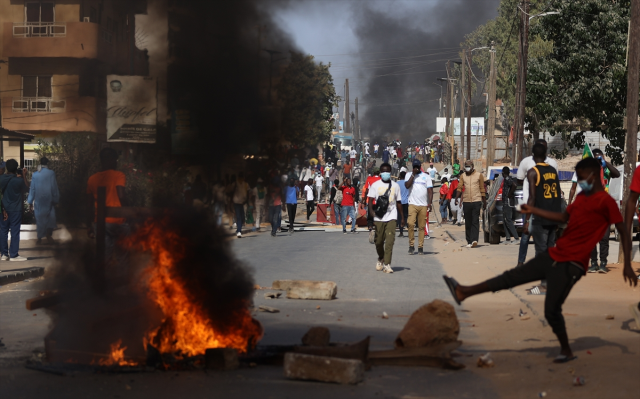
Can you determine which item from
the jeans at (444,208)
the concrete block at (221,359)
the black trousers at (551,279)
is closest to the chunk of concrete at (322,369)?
the concrete block at (221,359)

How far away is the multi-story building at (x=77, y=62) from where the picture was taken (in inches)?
293

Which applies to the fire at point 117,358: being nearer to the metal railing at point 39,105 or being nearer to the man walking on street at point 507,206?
the metal railing at point 39,105

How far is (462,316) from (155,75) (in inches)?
163

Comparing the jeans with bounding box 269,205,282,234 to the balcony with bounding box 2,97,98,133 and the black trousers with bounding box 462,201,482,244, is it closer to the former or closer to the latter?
the black trousers with bounding box 462,201,482,244

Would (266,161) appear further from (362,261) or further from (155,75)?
(362,261)

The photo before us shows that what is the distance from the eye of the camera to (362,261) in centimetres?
1363

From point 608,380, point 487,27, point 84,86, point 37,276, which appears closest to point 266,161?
point 84,86

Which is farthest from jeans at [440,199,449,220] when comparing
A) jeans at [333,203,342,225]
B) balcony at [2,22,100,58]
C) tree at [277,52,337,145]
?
tree at [277,52,337,145]

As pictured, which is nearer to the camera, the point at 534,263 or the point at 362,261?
the point at 534,263

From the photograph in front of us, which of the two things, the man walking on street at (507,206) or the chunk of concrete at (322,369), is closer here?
the chunk of concrete at (322,369)

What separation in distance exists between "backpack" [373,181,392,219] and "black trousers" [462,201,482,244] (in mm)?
4339

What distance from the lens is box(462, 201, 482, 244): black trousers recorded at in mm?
15460

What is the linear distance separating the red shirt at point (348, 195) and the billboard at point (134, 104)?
1372 centimetres

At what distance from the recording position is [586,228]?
5.66 m
